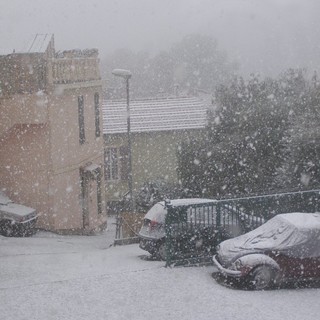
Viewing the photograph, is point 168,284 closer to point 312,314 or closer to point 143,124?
point 312,314

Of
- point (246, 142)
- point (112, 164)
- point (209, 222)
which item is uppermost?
point (246, 142)

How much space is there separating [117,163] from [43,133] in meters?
10.7

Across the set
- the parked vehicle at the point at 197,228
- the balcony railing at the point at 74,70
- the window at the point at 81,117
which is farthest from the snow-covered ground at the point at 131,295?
the window at the point at 81,117

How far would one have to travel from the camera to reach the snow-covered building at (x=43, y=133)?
69.6 ft

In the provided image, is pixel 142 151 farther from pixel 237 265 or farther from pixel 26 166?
pixel 237 265

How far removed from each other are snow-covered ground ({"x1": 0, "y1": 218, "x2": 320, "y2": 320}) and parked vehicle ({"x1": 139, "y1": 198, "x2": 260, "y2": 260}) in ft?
1.83

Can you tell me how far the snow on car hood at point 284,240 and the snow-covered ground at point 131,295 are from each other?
0.63 metres

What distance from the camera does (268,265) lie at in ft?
34.5

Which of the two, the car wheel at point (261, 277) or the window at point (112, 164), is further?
the window at point (112, 164)

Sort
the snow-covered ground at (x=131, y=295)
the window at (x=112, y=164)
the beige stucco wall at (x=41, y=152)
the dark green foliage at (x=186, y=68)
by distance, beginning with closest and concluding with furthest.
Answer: the snow-covered ground at (x=131, y=295) < the beige stucco wall at (x=41, y=152) < the window at (x=112, y=164) < the dark green foliage at (x=186, y=68)

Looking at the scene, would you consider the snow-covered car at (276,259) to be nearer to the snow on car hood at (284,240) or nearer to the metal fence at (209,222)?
the snow on car hood at (284,240)

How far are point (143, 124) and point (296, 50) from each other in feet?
245

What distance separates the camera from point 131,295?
397 inches

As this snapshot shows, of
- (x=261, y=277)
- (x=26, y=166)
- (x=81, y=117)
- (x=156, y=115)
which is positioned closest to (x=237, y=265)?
(x=261, y=277)
